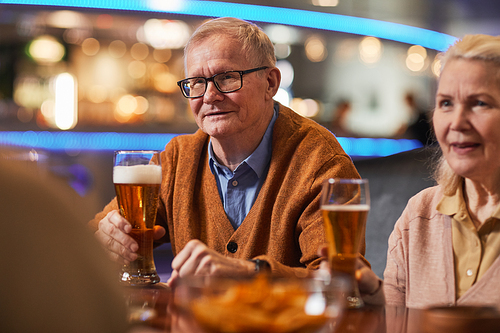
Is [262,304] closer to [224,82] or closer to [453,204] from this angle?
[453,204]

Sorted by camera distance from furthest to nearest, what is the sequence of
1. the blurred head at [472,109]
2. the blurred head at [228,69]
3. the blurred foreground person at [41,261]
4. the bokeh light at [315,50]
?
1. the bokeh light at [315,50]
2. the blurred head at [228,69]
3. the blurred head at [472,109]
4. the blurred foreground person at [41,261]

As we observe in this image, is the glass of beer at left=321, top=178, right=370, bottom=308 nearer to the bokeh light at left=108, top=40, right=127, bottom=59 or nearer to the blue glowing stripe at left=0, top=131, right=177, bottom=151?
the blue glowing stripe at left=0, top=131, right=177, bottom=151

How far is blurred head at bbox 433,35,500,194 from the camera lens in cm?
115

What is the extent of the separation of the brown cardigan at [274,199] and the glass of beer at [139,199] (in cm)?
19

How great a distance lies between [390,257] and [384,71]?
4424 mm

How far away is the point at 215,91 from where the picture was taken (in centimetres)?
173

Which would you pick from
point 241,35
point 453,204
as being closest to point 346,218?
point 453,204

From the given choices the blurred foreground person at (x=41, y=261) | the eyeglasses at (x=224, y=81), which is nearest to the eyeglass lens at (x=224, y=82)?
the eyeglasses at (x=224, y=81)

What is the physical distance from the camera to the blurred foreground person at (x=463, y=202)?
1.15 m

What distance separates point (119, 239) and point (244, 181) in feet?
1.90

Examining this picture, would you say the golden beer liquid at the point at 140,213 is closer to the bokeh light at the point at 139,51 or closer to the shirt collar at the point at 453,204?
the shirt collar at the point at 453,204

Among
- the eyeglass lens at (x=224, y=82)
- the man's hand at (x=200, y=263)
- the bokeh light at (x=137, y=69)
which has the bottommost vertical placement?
the man's hand at (x=200, y=263)

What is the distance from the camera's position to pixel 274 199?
1670 millimetres

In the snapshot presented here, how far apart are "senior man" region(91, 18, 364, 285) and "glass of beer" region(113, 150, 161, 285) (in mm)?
313
